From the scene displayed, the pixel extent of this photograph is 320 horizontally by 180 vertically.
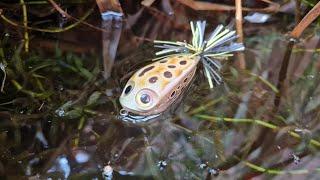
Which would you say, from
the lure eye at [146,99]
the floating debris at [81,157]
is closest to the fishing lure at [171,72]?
the lure eye at [146,99]

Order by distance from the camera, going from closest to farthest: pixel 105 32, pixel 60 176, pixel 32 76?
pixel 60 176, pixel 32 76, pixel 105 32

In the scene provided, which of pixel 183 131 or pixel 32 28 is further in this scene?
pixel 32 28

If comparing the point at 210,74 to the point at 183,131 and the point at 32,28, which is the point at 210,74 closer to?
the point at 183,131

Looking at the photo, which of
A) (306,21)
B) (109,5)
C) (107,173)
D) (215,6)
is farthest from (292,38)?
(107,173)

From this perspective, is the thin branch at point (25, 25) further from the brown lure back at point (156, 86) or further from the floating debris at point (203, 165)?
the floating debris at point (203, 165)

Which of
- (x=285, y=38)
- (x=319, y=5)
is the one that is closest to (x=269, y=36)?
(x=285, y=38)

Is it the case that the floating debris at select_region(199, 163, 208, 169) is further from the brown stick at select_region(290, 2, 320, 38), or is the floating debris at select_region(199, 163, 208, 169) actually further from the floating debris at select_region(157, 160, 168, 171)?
the brown stick at select_region(290, 2, 320, 38)

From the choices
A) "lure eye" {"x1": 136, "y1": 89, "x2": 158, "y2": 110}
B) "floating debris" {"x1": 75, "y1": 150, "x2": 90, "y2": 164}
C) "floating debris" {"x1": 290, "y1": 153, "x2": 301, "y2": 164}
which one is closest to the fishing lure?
"lure eye" {"x1": 136, "y1": 89, "x2": 158, "y2": 110}

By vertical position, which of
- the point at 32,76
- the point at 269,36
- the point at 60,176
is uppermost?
the point at 269,36
